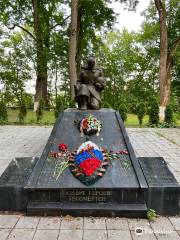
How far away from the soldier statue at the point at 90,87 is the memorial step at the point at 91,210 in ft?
7.19

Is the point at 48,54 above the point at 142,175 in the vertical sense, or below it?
above

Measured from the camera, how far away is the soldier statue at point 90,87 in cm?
538

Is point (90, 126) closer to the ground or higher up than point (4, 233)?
higher up

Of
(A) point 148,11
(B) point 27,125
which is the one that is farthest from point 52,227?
(A) point 148,11

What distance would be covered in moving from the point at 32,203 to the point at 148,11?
2302 cm

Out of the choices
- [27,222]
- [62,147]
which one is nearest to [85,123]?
[62,147]

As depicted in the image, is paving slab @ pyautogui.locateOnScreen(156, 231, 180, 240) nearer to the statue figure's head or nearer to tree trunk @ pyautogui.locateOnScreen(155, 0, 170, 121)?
the statue figure's head

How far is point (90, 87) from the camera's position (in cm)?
551

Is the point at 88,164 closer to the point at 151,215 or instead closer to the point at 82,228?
the point at 82,228

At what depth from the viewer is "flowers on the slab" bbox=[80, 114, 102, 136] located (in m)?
4.66

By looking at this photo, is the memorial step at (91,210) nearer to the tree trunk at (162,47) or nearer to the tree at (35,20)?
the tree trunk at (162,47)

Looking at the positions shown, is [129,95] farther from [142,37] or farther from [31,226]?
[31,226]

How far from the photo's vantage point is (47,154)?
169 inches

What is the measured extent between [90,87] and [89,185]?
2319 millimetres
